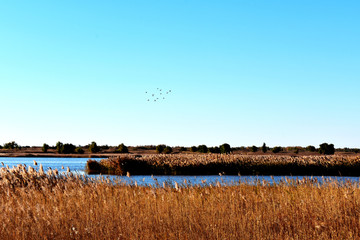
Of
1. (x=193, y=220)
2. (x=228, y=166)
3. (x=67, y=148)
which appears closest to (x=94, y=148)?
(x=67, y=148)

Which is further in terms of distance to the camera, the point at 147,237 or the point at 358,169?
the point at 358,169

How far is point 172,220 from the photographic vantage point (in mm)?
8367

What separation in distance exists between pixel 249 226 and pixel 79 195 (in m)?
5.13

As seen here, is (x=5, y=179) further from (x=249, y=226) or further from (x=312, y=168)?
(x=312, y=168)

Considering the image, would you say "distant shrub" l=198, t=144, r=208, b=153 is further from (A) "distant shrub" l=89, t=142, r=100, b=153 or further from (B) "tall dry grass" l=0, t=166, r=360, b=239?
(B) "tall dry grass" l=0, t=166, r=360, b=239

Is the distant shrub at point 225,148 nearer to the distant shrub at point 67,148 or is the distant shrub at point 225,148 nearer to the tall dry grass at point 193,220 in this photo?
the distant shrub at point 67,148

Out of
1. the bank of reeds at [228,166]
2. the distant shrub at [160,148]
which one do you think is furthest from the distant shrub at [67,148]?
the bank of reeds at [228,166]

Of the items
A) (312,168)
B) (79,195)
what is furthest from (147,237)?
(312,168)

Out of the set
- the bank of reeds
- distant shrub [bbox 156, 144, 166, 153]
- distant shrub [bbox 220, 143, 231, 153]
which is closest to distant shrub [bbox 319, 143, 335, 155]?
distant shrub [bbox 220, 143, 231, 153]

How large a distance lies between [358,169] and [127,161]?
2287 centimetres

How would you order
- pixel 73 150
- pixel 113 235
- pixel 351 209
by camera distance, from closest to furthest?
pixel 113 235 < pixel 351 209 < pixel 73 150

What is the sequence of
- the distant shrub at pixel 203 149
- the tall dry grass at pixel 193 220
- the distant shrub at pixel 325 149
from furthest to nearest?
the distant shrub at pixel 203 149
the distant shrub at pixel 325 149
the tall dry grass at pixel 193 220

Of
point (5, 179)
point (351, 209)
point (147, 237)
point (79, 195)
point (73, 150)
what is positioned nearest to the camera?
point (147, 237)

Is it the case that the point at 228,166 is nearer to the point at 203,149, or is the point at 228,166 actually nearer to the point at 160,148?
the point at 160,148
